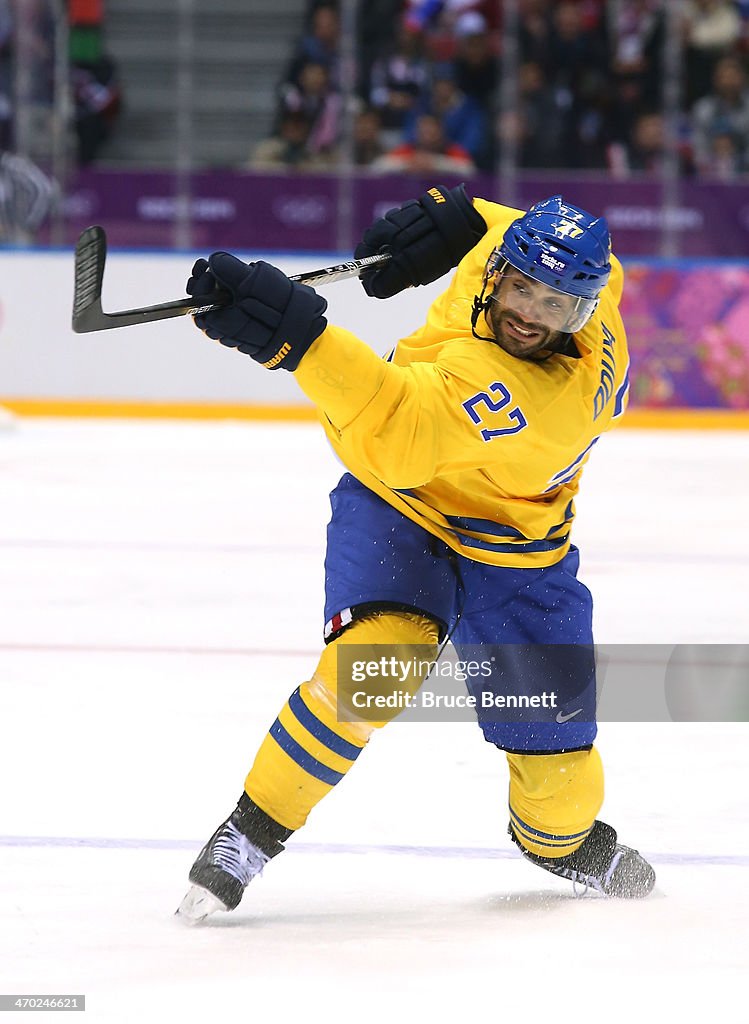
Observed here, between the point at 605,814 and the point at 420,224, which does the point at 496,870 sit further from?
the point at 420,224

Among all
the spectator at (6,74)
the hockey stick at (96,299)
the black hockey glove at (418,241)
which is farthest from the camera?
the spectator at (6,74)

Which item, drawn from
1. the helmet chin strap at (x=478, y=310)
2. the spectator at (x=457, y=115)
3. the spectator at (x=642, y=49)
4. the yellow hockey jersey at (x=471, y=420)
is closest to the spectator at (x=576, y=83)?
the spectator at (x=642, y=49)

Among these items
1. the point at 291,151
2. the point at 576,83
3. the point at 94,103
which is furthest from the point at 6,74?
the point at 576,83

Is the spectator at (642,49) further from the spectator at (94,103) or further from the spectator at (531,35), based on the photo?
the spectator at (94,103)

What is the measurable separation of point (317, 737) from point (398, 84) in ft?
22.8

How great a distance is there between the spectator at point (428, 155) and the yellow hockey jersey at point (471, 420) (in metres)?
5.90

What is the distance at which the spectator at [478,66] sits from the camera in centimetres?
863

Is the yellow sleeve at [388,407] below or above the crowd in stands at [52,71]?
above

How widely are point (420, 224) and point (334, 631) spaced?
29.6 inches

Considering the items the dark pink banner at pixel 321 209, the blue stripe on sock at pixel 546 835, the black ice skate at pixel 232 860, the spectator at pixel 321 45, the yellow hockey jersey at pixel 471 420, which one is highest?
the yellow hockey jersey at pixel 471 420

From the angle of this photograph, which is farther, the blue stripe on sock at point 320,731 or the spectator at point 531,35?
the spectator at point 531,35

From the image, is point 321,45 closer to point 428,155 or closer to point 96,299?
point 428,155

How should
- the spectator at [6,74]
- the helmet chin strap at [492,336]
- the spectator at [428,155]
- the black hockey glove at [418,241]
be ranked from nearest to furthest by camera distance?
the helmet chin strap at [492,336] → the black hockey glove at [418,241] → the spectator at [6,74] → the spectator at [428,155]

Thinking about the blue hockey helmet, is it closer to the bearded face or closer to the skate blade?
the bearded face
